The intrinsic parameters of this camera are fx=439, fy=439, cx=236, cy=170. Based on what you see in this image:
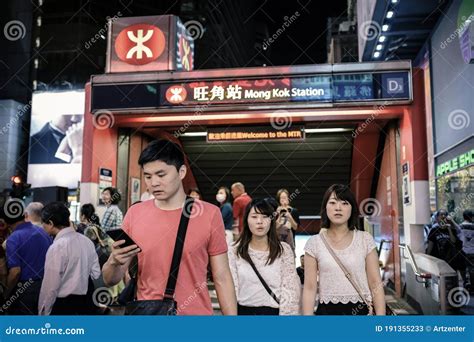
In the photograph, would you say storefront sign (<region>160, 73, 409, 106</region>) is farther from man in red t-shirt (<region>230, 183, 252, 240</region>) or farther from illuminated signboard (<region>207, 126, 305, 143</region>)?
man in red t-shirt (<region>230, 183, 252, 240</region>)

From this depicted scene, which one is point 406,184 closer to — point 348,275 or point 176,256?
point 348,275

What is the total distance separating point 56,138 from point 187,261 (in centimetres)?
1845

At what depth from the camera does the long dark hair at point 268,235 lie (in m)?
2.70

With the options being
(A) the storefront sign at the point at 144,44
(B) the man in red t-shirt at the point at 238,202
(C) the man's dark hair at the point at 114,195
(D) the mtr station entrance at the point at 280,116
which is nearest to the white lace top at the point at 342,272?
(B) the man in red t-shirt at the point at 238,202

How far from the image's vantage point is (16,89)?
76.3ft

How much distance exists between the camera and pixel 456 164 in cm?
638

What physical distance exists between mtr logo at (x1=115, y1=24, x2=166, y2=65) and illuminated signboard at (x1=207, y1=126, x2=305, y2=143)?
1.64 meters

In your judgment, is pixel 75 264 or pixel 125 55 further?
pixel 125 55

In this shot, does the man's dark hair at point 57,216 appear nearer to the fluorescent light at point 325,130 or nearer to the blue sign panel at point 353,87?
the blue sign panel at point 353,87

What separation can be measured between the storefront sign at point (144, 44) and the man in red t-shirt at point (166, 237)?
5.95m

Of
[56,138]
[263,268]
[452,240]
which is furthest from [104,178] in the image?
[56,138]

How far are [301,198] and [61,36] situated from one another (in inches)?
804

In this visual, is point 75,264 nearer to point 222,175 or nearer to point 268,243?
point 268,243
